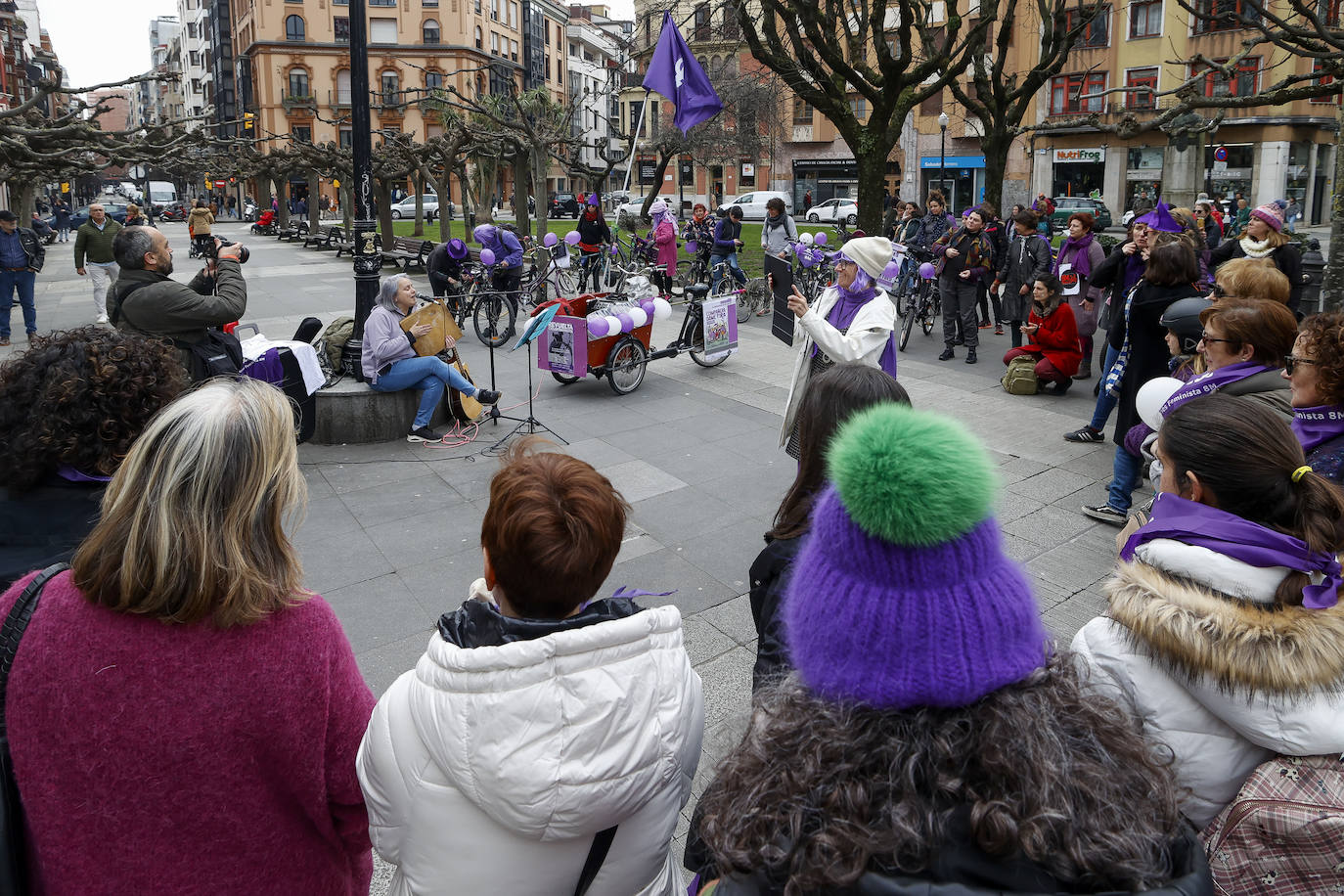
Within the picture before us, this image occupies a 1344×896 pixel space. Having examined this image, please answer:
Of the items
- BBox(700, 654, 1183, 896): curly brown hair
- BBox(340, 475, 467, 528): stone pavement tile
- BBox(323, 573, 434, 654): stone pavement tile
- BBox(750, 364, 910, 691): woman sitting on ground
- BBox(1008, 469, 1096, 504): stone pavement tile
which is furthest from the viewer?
BBox(1008, 469, 1096, 504): stone pavement tile

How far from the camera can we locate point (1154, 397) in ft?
15.2

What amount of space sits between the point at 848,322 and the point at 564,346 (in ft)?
13.1

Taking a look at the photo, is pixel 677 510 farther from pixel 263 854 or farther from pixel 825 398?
pixel 263 854

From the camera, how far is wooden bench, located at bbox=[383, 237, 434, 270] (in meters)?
20.8

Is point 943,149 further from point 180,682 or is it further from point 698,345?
point 180,682

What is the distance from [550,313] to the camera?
8102 millimetres

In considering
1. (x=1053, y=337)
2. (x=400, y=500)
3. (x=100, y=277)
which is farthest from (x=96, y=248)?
(x=1053, y=337)

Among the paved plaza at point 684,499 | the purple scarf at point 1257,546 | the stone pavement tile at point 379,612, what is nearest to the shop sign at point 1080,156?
the paved plaza at point 684,499

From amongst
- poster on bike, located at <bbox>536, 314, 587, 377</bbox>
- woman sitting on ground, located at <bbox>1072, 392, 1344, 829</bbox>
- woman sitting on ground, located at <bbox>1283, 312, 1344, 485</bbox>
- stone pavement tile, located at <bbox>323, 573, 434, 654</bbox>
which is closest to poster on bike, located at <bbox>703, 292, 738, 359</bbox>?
poster on bike, located at <bbox>536, 314, 587, 377</bbox>

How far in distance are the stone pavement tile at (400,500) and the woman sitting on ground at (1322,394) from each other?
4.82 meters

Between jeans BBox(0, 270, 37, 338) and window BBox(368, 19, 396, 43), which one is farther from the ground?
window BBox(368, 19, 396, 43)

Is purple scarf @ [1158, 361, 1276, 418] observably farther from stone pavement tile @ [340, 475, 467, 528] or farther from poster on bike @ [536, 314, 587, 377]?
poster on bike @ [536, 314, 587, 377]

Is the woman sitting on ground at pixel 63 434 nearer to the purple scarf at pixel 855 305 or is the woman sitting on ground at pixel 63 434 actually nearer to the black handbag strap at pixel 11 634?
the black handbag strap at pixel 11 634

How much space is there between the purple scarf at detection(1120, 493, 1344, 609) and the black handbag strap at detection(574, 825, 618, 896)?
1.24 m
